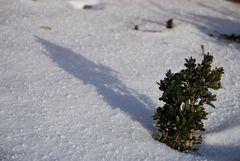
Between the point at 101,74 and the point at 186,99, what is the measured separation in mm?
2367

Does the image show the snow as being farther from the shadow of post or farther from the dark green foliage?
the dark green foliage

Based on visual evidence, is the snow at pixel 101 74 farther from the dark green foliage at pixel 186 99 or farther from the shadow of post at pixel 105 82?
the dark green foliage at pixel 186 99

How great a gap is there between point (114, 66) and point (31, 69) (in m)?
1.62

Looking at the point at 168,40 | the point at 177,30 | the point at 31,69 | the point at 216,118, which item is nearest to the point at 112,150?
the point at 216,118

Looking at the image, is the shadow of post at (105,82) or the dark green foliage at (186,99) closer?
the dark green foliage at (186,99)

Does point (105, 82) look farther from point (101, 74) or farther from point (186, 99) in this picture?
point (186, 99)

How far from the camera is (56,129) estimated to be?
6.46 metres

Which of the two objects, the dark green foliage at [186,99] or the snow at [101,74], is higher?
the dark green foliage at [186,99]

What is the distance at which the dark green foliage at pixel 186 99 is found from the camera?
6.43 metres

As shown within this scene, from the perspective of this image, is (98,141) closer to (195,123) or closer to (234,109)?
(195,123)

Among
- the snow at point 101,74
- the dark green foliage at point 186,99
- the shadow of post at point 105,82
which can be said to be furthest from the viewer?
the shadow of post at point 105,82

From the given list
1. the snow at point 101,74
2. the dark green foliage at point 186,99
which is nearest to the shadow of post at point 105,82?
the snow at point 101,74

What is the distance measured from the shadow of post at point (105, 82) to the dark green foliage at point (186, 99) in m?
0.50

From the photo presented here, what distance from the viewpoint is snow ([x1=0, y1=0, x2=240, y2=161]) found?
20.6 feet
